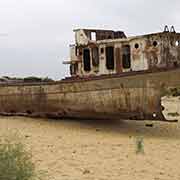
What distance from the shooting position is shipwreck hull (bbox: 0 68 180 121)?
1184cm

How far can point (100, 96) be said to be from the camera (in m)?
→ 12.8

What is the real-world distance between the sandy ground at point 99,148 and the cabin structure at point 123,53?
1.78 meters

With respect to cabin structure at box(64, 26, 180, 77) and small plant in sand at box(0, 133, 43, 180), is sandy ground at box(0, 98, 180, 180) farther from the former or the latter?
cabin structure at box(64, 26, 180, 77)

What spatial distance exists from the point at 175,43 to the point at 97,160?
20.3 feet

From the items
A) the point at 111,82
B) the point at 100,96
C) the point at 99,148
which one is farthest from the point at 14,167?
the point at 100,96

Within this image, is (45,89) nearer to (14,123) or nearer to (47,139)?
(14,123)

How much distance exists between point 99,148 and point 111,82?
3.57m

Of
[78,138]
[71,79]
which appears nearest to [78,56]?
[71,79]

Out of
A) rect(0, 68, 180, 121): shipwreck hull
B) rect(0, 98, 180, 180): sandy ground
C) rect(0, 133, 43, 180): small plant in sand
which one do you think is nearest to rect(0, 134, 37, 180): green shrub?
rect(0, 133, 43, 180): small plant in sand

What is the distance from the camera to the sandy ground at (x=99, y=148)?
689 cm

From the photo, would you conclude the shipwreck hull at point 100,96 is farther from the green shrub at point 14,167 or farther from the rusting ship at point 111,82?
the green shrub at point 14,167

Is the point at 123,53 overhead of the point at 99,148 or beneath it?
overhead

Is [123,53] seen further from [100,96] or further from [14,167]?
[14,167]

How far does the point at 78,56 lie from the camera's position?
14.5m
